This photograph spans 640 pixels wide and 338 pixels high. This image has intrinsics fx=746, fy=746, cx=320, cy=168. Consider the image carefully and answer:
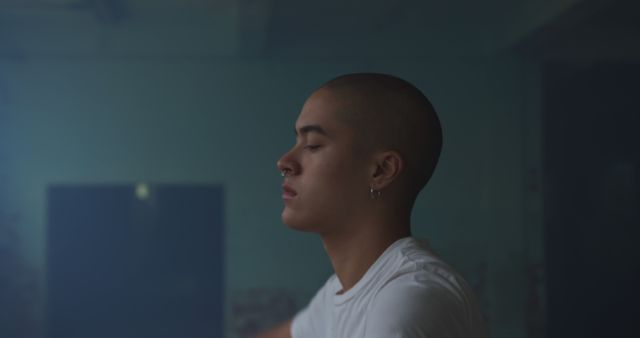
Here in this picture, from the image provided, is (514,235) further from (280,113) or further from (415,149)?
(415,149)

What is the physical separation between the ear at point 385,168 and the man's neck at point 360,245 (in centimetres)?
7

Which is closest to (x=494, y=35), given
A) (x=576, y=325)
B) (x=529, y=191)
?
(x=529, y=191)

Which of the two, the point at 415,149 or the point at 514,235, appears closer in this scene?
the point at 415,149

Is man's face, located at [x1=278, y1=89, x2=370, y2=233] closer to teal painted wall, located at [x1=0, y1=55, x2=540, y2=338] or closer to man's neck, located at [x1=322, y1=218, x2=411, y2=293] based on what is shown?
man's neck, located at [x1=322, y1=218, x2=411, y2=293]

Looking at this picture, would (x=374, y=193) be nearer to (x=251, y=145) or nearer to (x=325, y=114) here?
(x=325, y=114)

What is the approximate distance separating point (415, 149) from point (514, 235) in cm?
187

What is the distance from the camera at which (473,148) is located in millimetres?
2857

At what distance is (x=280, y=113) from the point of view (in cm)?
289

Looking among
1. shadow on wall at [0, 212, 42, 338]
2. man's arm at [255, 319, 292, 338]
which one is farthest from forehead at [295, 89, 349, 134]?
shadow on wall at [0, 212, 42, 338]

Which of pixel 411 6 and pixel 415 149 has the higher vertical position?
pixel 411 6

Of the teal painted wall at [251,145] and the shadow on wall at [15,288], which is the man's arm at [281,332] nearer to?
the teal painted wall at [251,145]

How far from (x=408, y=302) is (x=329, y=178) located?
1.05 ft

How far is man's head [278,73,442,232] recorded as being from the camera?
Result: 3.87ft

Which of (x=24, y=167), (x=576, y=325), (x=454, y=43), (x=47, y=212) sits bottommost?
(x=576, y=325)
